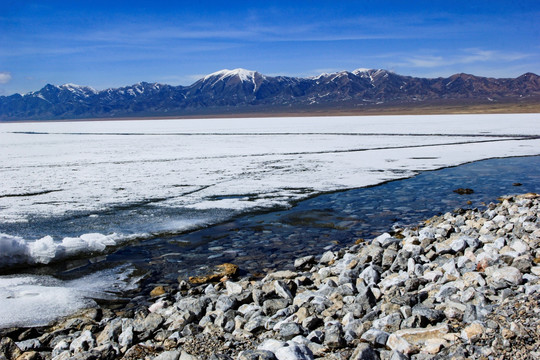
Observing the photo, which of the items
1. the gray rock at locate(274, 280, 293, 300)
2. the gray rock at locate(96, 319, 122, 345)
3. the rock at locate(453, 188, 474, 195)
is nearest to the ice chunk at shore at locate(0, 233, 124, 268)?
the gray rock at locate(96, 319, 122, 345)

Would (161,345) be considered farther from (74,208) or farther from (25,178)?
(25,178)

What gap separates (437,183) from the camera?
1381 centimetres

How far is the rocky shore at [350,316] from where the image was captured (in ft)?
11.6

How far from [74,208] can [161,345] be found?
24.5 ft

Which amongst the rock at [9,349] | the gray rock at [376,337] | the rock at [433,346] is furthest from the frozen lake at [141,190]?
the rock at [433,346]

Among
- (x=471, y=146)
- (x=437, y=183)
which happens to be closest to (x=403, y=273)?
(x=437, y=183)

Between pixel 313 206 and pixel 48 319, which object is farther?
pixel 313 206

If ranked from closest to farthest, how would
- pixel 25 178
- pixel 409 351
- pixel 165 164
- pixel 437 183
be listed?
1. pixel 409 351
2. pixel 437 183
3. pixel 25 178
4. pixel 165 164

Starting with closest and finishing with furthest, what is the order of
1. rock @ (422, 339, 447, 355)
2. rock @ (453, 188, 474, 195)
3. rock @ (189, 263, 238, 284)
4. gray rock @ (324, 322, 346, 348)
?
rock @ (422, 339, 447, 355)
gray rock @ (324, 322, 346, 348)
rock @ (189, 263, 238, 284)
rock @ (453, 188, 474, 195)

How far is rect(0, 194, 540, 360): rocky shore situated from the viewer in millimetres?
A: 3539

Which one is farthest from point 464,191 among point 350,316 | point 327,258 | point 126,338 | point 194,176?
point 126,338

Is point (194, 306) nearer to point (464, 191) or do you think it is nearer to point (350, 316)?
point (350, 316)

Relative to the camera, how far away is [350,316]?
420 centimetres

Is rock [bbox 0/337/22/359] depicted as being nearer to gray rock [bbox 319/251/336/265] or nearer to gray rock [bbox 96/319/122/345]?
gray rock [bbox 96/319/122/345]
